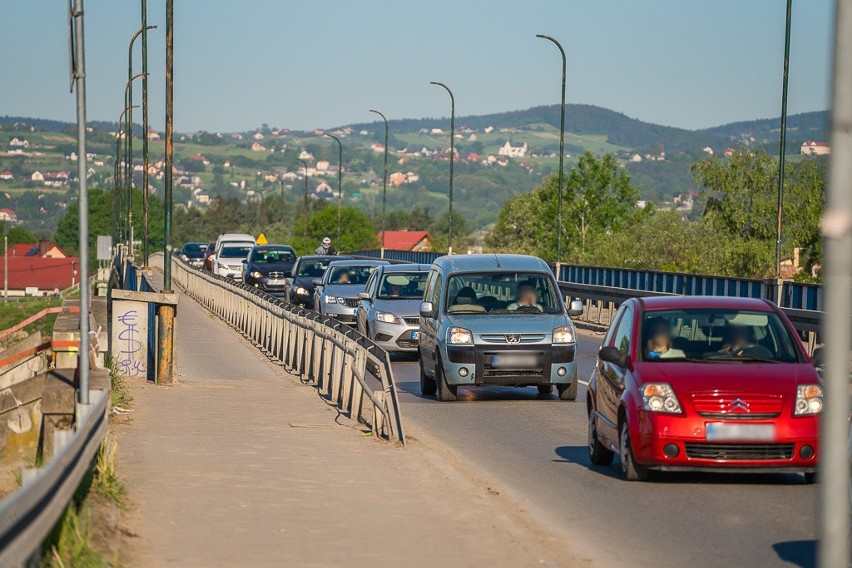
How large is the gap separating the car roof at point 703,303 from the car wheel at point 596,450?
1176 mm

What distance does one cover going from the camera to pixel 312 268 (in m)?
40.4

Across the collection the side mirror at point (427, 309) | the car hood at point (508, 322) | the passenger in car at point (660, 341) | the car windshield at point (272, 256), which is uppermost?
the passenger in car at point (660, 341)

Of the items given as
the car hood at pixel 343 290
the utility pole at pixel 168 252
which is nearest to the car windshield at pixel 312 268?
the car hood at pixel 343 290

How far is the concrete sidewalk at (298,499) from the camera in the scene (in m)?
7.92

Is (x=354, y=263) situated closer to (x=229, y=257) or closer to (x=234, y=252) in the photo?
(x=229, y=257)

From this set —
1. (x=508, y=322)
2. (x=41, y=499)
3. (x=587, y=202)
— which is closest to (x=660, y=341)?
(x=508, y=322)

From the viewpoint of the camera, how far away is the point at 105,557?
23.7ft

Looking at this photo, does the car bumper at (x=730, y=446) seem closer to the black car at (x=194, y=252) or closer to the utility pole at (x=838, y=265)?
the utility pole at (x=838, y=265)

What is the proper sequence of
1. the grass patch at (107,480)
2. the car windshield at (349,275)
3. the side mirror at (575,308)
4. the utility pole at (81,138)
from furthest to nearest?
1. the car windshield at (349,275)
2. the side mirror at (575,308)
3. the utility pole at (81,138)
4. the grass patch at (107,480)

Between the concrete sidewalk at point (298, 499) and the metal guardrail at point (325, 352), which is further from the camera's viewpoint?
the metal guardrail at point (325, 352)

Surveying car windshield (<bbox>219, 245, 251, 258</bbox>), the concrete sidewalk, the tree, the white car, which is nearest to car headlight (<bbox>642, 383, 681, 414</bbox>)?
the concrete sidewalk

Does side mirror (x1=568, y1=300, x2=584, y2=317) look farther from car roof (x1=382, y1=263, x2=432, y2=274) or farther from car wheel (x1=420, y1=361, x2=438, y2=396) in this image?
car roof (x1=382, y1=263, x2=432, y2=274)

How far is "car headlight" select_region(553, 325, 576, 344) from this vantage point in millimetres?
17891

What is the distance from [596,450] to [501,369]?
5.34m
